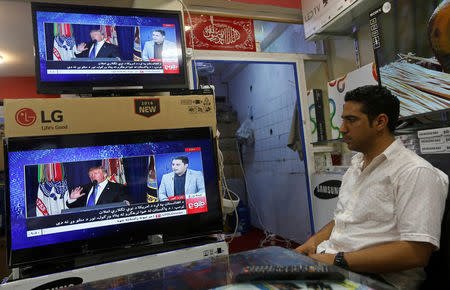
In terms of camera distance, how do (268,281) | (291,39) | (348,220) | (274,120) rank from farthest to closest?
(274,120) → (291,39) → (348,220) → (268,281)

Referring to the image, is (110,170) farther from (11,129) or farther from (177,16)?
(177,16)

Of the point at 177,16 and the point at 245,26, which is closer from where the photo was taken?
the point at 177,16

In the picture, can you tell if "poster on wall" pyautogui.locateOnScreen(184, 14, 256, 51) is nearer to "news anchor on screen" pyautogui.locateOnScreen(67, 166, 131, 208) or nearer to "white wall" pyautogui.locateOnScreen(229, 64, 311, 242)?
"white wall" pyautogui.locateOnScreen(229, 64, 311, 242)

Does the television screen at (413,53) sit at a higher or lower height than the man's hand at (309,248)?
higher

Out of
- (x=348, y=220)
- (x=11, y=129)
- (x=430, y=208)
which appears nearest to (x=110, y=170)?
(x=11, y=129)

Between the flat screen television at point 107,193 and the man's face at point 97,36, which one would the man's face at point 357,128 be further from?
the man's face at point 97,36

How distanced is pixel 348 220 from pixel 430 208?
31 centimetres

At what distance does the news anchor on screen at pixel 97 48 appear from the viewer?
1.59m

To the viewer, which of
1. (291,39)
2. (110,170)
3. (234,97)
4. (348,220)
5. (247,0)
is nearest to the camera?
(348,220)

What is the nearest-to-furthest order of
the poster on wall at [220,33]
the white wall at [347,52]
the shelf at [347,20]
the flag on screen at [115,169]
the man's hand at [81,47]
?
the flag on screen at [115,169] → the man's hand at [81,47] → the shelf at [347,20] → the white wall at [347,52] → the poster on wall at [220,33]

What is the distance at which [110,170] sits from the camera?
1.37 metres

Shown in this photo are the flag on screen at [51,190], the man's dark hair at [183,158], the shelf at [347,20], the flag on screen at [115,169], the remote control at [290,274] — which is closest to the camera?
the remote control at [290,274]

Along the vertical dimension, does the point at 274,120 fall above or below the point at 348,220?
above

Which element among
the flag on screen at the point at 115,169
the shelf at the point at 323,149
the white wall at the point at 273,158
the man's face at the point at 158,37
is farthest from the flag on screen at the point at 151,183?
the white wall at the point at 273,158
